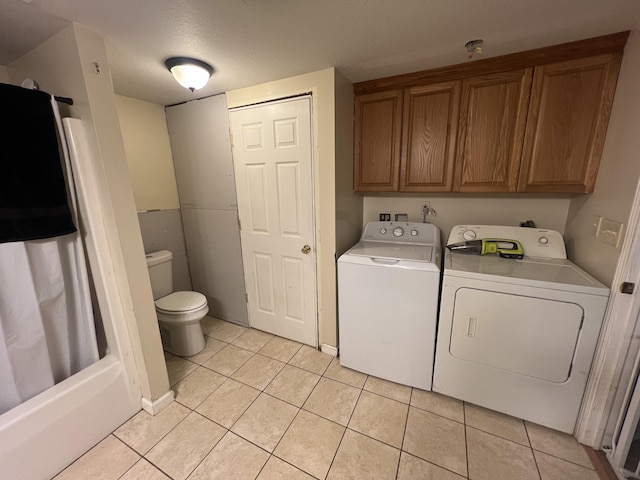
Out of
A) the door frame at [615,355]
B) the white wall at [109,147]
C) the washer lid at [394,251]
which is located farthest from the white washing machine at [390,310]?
the white wall at [109,147]

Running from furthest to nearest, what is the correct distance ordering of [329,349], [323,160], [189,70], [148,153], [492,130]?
[148,153] → [329,349] → [323,160] → [492,130] → [189,70]

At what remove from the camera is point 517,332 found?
1390 mm

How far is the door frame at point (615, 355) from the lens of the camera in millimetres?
1123

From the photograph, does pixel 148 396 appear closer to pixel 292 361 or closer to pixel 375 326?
pixel 292 361

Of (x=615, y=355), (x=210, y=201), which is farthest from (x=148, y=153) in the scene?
(x=615, y=355)

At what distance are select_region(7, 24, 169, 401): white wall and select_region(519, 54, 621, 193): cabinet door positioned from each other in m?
2.37

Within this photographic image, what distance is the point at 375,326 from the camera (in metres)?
1.76

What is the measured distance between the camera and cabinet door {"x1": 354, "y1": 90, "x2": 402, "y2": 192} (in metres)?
1.87

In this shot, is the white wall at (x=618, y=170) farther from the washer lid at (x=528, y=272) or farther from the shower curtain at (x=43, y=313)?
the shower curtain at (x=43, y=313)

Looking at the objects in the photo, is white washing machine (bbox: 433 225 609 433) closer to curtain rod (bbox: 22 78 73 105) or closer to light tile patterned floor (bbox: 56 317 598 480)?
light tile patterned floor (bbox: 56 317 598 480)

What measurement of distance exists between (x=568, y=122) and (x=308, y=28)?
1553mm

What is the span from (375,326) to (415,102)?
1614 millimetres

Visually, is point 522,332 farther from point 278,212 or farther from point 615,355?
point 278,212

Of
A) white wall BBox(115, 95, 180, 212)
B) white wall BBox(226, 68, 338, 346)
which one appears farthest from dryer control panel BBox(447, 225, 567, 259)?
white wall BBox(115, 95, 180, 212)
